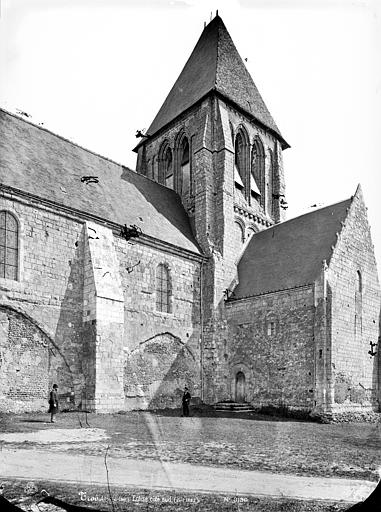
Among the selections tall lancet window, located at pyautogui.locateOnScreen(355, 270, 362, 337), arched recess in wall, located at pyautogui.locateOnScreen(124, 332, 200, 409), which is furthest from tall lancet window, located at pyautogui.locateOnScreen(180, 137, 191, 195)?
tall lancet window, located at pyautogui.locateOnScreen(355, 270, 362, 337)

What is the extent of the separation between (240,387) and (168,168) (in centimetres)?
1379

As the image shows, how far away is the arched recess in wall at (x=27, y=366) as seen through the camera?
47.9 feet

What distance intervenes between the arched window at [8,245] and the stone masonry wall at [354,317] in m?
11.9

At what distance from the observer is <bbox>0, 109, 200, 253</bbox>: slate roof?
17172 mm

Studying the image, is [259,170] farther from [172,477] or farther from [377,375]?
[172,477]

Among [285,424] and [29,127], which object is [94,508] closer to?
[285,424]

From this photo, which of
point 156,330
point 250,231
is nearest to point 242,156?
point 250,231

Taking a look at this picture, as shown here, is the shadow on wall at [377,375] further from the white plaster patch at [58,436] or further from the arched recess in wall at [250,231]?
the white plaster patch at [58,436]

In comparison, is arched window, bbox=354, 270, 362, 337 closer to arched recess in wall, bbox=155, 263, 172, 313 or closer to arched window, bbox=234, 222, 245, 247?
A: arched window, bbox=234, 222, 245, 247

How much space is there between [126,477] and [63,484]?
0.95 meters

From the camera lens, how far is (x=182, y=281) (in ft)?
71.5

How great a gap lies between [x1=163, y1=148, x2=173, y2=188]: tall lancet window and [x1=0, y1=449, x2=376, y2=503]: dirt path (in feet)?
70.2

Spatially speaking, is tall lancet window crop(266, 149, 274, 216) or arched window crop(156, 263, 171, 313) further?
tall lancet window crop(266, 149, 274, 216)

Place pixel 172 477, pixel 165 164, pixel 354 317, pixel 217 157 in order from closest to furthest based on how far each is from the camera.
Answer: pixel 172 477 < pixel 354 317 < pixel 217 157 < pixel 165 164
